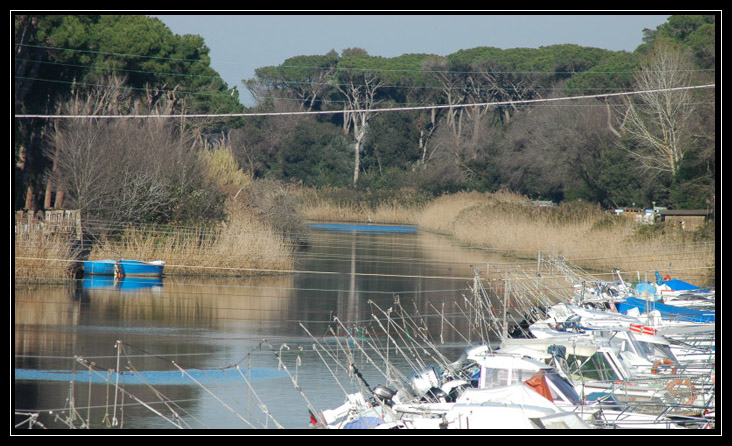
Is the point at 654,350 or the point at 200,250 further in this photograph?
the point at 200,250

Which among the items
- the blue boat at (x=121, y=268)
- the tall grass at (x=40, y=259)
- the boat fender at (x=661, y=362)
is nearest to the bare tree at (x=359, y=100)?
the blue boat at (x=121, y=268)

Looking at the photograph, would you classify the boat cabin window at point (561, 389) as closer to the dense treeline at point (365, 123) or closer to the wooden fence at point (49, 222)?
the dense treeline at point (365, 123)

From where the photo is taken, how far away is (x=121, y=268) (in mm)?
32125

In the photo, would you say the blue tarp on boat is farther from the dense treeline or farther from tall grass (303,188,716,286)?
the dense treeline

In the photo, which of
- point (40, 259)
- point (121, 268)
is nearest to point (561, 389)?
point (40, 259)

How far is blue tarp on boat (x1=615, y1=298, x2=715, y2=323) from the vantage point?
2195cm

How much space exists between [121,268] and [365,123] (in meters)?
55.5

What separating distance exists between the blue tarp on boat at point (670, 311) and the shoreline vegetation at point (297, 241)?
5.48m

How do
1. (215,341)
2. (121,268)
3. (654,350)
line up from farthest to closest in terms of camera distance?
1. (121,268)
2. (215,341)
3. (654,350)

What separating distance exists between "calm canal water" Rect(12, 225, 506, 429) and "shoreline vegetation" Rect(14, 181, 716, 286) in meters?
1.10

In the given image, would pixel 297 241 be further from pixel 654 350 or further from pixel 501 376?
pixel 501 376

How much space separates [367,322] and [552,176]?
41.0 m
